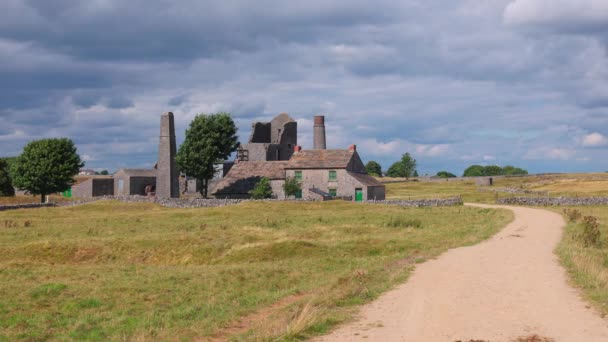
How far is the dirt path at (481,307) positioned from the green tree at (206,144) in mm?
61897

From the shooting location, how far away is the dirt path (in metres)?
11.6

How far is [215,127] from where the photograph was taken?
83188 mm

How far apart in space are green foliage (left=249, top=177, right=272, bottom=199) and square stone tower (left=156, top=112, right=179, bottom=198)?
47.2 ft

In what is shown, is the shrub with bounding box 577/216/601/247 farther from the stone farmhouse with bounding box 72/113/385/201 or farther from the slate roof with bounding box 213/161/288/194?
the slate roof with bounding box 213/161/288/194

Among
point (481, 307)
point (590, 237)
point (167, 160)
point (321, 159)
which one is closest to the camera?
point (481, 307)

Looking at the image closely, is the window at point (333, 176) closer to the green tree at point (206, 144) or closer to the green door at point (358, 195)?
the green door at point (358, 195)

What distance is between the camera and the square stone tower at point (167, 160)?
271 feet

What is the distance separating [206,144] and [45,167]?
2175cm

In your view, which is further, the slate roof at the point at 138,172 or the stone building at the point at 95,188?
the stone building at the point at 95,188

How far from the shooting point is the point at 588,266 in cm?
1931

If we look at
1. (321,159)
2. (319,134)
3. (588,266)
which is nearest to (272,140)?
(319,134)

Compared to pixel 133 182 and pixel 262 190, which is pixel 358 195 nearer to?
pixel 262 190

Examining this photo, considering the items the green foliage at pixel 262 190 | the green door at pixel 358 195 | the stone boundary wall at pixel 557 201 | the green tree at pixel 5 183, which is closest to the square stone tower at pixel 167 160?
the green foliage at pixel 262 190

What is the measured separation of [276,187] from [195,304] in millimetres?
58113
